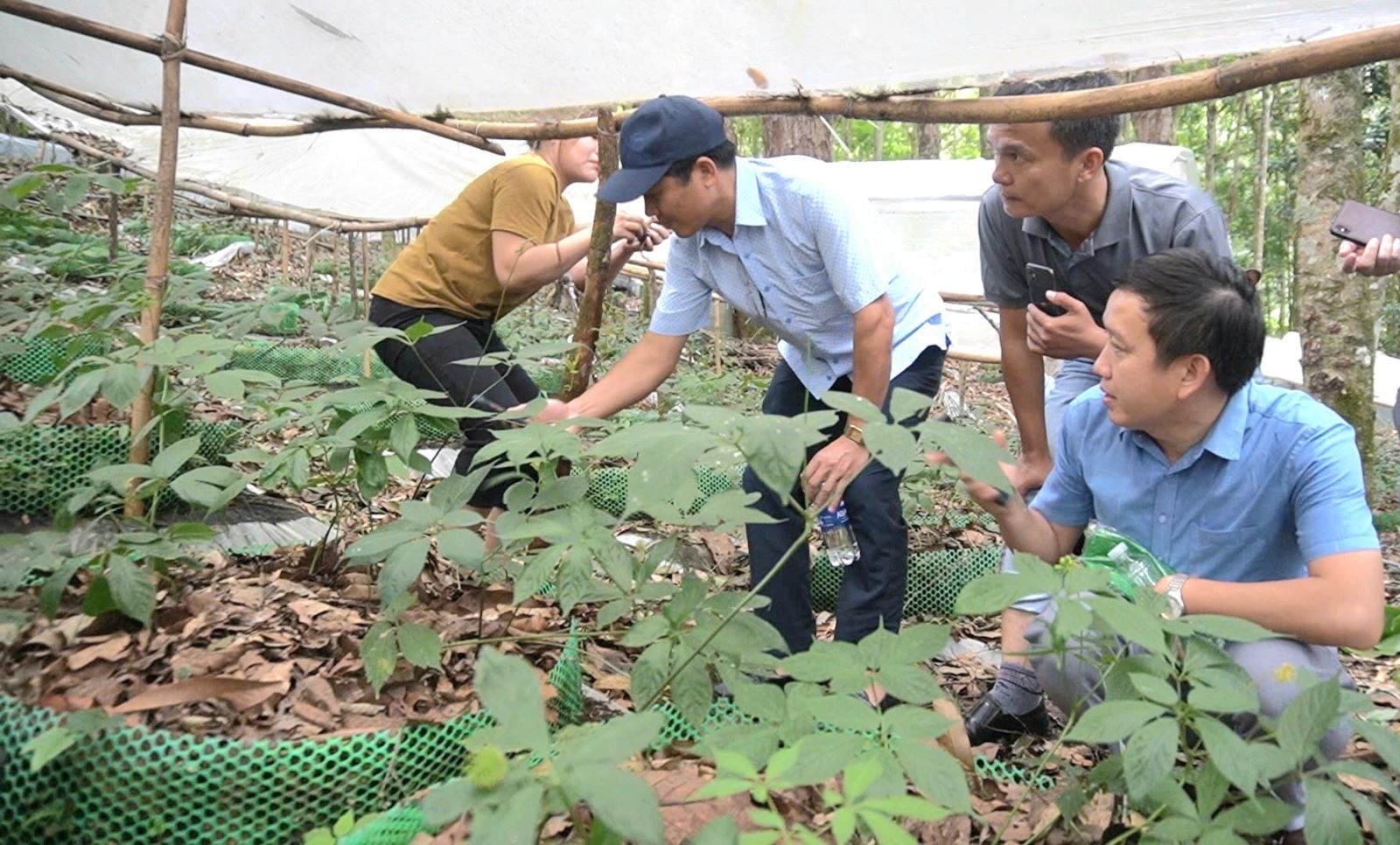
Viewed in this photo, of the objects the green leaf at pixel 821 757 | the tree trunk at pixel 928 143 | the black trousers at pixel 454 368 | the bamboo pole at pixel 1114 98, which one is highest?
the tree trunk at pixel 928 143

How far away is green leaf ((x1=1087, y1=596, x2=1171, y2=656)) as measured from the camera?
128 centimetres

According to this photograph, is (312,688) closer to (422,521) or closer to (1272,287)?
(422,521)

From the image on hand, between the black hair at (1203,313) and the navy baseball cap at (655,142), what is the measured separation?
92 centimetres

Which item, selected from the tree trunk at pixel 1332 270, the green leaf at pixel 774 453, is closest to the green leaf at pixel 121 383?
the green leaf at pixel 774 453

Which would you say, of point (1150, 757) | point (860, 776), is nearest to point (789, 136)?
point (1150, 757)

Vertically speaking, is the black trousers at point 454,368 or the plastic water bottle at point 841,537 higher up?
the black trousers at point 454,368

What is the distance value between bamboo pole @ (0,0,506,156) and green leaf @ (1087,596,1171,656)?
2.23m

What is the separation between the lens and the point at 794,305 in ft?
8.55

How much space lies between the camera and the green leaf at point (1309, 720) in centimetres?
131

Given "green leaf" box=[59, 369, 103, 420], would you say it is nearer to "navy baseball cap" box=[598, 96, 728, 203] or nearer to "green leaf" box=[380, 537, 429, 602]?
"green leaf" box=[380, 537, 429, 602]

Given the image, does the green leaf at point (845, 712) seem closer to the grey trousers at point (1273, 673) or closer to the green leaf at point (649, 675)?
the green leaf at point (649, 675)

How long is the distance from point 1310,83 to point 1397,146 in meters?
0.59

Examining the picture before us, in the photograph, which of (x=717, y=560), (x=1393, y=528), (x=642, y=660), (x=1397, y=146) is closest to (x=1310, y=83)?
(x=1397, y=146)

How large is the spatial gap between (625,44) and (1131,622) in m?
2.22
